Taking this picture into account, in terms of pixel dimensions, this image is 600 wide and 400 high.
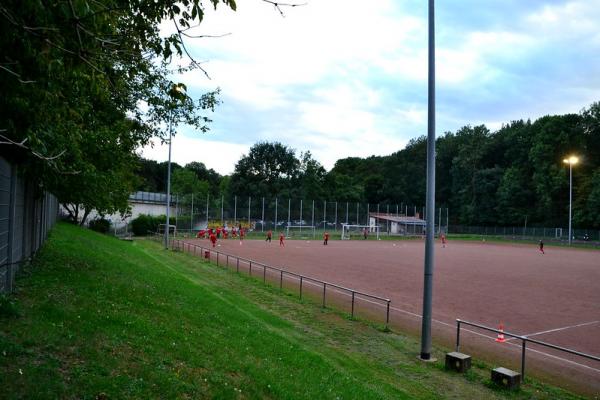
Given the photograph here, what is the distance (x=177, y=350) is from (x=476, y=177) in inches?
3914

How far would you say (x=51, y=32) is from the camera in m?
4.13

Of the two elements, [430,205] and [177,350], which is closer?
[177,350]

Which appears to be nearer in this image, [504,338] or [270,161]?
[504,338]

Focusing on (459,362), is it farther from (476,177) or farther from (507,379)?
(476,177)

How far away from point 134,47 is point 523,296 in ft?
61.7

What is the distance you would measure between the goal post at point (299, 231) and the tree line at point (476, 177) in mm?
13626

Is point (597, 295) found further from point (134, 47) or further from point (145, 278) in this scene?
point (134, 47)

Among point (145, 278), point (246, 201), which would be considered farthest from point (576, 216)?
point (145, 278)

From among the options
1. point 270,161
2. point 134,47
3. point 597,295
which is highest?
point 270,161

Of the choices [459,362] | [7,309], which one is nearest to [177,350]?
[7,309]

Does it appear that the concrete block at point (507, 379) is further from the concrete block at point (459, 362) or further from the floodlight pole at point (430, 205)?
the floodlight pole at point (430, 205)

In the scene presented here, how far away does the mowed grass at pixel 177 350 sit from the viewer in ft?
17.8

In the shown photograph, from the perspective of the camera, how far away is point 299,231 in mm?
68812

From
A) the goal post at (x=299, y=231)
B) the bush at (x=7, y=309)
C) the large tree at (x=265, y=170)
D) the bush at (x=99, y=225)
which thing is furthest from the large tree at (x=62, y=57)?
the large tree at (x=265, y=170)
